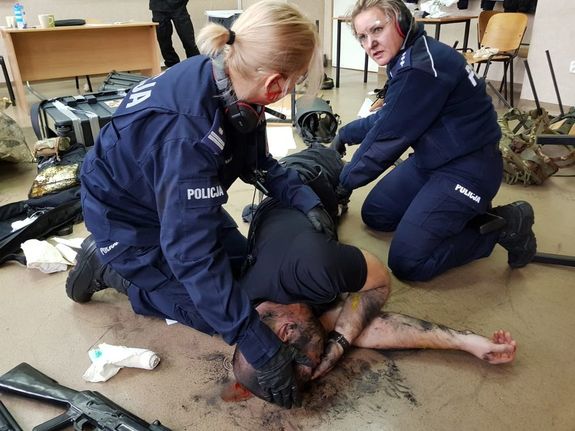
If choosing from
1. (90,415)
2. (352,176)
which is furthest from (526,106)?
(90,415)

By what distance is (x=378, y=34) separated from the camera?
168cm

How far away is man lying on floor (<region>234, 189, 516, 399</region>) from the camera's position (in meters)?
1.33

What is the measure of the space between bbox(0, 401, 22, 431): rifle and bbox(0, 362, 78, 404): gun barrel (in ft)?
0.21

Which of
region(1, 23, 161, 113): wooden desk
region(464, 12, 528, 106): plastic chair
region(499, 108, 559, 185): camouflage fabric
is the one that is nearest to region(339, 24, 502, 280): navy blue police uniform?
region(499, 108, 559, 185): camouflage fabric

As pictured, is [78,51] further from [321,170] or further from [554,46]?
[554,46]

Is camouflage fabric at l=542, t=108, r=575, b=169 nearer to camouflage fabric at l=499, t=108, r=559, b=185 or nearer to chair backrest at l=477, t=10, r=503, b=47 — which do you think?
camouflage fabric at l=499, t=108, r=559, b=185

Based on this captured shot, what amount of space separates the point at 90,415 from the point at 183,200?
2.08 ft

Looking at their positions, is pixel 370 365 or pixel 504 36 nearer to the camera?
pixel 370 365

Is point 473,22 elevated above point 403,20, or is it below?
below

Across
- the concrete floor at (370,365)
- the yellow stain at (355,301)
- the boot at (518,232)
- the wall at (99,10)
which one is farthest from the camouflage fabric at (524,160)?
the wall at (99,10)

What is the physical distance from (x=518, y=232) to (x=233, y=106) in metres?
1.29

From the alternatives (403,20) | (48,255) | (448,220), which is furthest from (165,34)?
(448,220)

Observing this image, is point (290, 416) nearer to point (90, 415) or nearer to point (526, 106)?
point (90, 415)

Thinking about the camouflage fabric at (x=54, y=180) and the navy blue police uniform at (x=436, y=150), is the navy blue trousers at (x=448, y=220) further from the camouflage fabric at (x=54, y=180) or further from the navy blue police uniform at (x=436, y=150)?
the camouflage fabric at (x=54, y=180)
